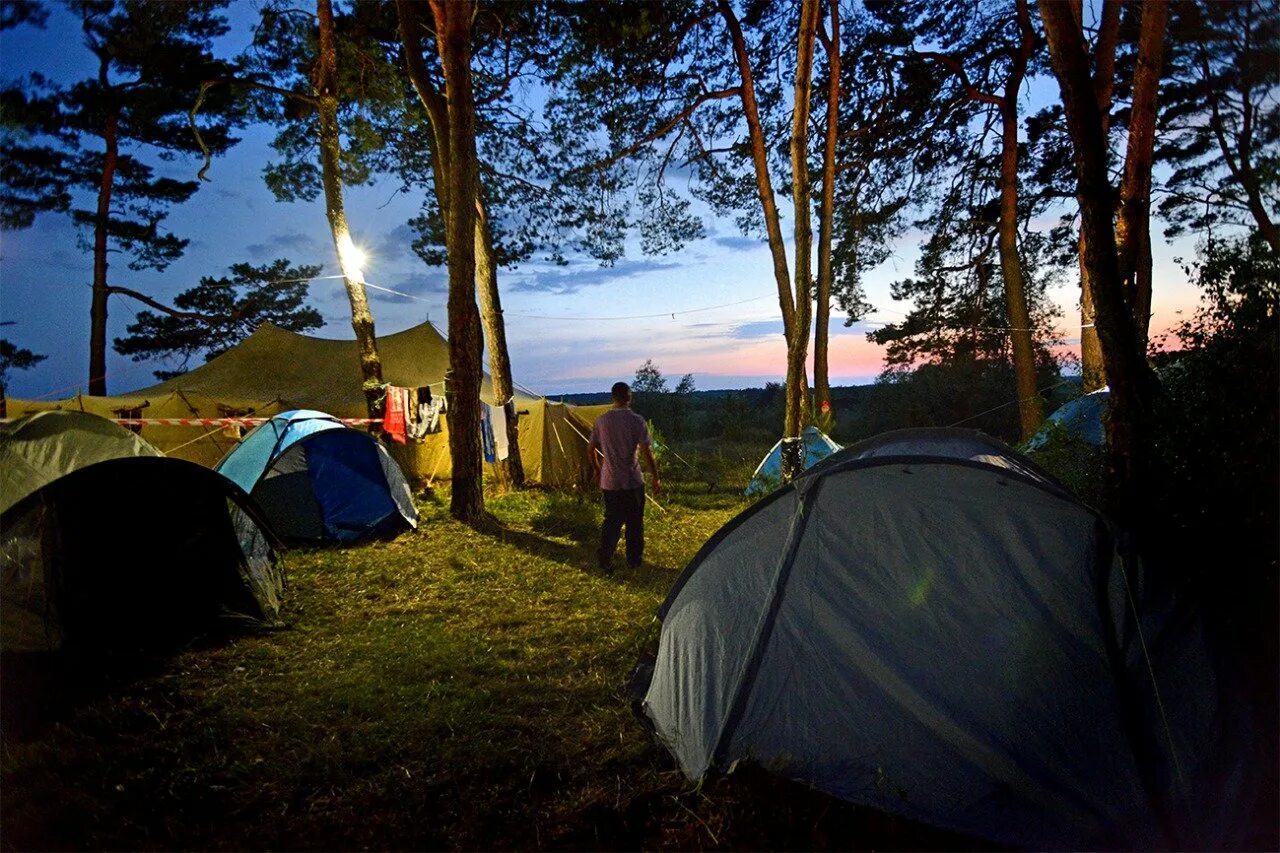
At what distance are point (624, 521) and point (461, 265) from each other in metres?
4.12

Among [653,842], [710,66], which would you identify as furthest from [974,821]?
[710,66]

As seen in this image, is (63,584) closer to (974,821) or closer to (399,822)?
(399,822)

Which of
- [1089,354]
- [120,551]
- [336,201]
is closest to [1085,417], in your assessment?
[1089,354]

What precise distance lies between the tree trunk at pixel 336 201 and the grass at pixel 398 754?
6.19 m

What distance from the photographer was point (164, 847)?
2635 mm

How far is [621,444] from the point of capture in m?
6.23

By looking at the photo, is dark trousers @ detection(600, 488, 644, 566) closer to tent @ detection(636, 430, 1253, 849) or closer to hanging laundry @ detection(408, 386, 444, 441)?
tent @ detection(636, 430, 1253, 849)

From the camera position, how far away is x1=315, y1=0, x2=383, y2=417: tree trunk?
9.96 metres

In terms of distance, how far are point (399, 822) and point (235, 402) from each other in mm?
12175

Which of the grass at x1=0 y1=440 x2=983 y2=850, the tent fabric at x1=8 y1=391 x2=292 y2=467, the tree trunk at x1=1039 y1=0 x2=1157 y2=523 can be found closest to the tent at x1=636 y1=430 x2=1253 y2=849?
the grass at x1=0 y1=440 x2=983 y2=850

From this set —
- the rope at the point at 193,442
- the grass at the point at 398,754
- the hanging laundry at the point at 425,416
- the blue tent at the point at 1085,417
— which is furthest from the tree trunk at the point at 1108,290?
the rope at the point at 193,442

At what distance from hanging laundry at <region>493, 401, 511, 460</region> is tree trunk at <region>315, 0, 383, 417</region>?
6.34 ft

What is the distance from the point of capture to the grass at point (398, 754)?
268 centimetres

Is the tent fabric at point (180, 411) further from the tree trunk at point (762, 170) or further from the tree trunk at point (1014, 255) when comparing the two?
the tree trunk at point (1014, 255)
